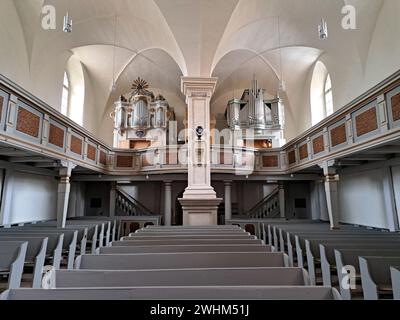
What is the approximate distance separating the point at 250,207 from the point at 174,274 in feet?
44.0

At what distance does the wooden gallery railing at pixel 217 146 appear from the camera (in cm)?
521

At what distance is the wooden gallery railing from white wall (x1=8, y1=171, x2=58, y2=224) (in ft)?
7.46

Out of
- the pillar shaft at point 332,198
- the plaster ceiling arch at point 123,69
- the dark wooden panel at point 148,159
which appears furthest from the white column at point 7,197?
the pillar shaft at point 332,198

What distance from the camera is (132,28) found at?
35.4 feet

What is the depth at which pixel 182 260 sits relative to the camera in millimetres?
2664

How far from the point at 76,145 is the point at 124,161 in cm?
349

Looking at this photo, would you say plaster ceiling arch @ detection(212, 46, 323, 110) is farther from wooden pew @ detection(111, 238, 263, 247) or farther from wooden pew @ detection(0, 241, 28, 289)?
wooden pew @ detection(0, 241, 28, 289)

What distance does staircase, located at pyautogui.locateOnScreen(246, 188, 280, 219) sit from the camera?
13.6 metres

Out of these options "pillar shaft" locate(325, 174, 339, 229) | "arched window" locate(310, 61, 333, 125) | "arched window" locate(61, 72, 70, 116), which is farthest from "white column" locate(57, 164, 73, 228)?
"arched window" locate(310, 61, 333, 125)

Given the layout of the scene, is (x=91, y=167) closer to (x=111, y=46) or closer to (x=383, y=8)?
(x=111, y=46)

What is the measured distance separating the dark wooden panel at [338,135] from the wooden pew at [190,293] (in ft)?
20.9

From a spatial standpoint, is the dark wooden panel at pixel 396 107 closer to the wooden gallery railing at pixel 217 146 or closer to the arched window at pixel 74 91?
the wooden gallery railing at pixel 217 146

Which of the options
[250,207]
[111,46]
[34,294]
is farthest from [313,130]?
[111,46]

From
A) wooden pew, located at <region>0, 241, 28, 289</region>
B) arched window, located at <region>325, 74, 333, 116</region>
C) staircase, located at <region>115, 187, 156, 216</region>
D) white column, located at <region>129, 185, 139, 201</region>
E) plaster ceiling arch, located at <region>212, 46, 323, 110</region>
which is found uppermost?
plaster ceiling arch, located at <region>212, 46, 323, 110</region>
